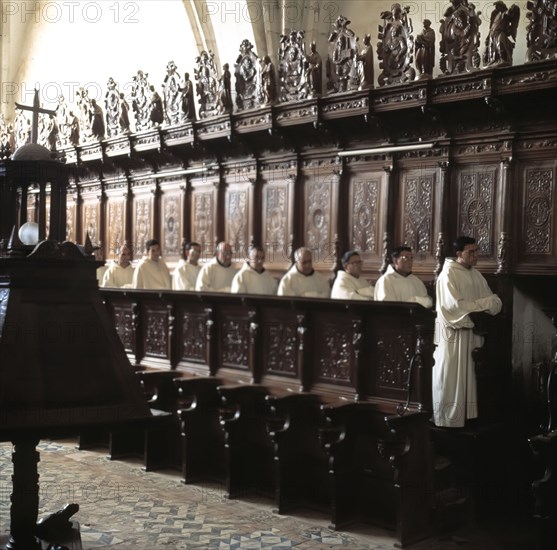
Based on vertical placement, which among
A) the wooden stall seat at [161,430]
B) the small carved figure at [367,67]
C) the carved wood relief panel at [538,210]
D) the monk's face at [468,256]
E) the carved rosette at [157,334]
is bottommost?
the wooden stall seat at [161,430]

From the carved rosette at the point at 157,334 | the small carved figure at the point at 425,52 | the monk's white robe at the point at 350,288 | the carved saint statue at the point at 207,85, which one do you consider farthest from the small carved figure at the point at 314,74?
the carved rosette at the point at 157,334

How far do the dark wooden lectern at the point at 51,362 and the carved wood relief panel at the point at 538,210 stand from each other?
5672 mm

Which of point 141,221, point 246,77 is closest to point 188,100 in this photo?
point 246,77

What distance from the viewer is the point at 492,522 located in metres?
6.34

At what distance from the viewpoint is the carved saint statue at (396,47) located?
8852 mm

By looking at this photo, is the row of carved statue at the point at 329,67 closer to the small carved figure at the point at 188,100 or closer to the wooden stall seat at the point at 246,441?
the small carved figure at the point at 188,100

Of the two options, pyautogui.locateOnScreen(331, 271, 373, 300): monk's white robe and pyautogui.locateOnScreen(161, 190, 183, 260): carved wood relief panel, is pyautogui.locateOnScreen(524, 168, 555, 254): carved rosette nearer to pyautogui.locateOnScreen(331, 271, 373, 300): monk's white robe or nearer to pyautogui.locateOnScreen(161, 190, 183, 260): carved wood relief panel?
pyautogui.locateOnScreen(331, 271, 373, 300): monk's white robe

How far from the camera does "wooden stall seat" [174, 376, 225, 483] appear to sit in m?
7.05

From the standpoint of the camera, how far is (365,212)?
31.8 feet

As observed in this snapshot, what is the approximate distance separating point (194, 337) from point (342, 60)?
4.25m

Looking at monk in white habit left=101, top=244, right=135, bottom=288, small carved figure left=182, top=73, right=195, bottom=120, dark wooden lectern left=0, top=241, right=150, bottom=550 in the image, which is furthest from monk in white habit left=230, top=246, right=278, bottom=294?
dark wooden lectern left=0, top=241, right=150, bottom=550

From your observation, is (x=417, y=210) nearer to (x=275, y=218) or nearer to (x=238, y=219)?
(x=275, y=218)

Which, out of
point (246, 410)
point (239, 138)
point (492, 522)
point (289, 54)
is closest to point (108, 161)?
point (239, 138)

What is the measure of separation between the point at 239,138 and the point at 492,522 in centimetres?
648
